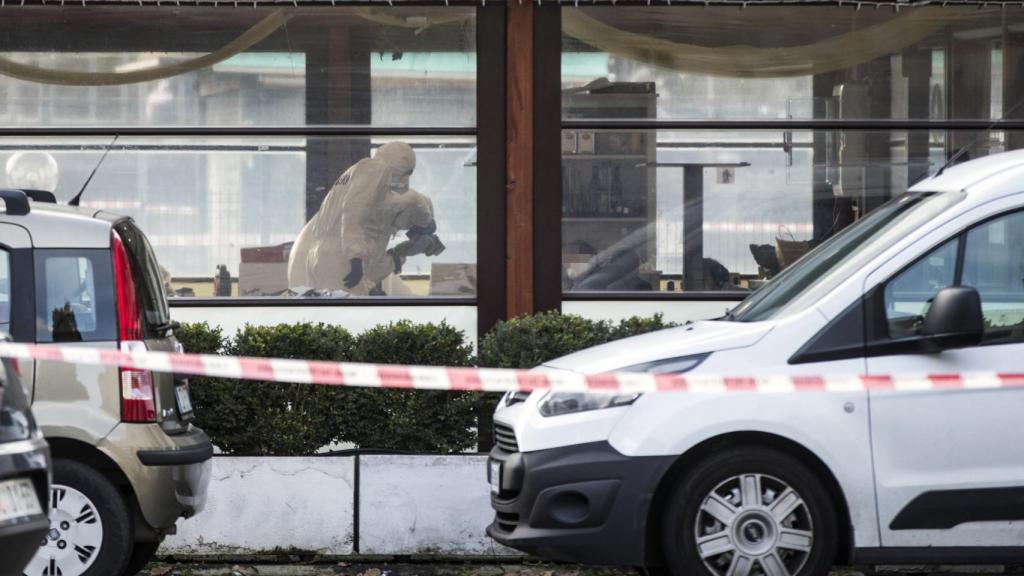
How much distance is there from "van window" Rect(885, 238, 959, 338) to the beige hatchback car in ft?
10.8

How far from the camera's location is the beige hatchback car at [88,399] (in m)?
6.93

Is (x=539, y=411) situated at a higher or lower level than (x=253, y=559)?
higher

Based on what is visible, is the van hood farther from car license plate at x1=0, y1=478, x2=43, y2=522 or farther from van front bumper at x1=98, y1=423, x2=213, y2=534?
car license plate at x1=0, y1=478, x2=43, y2=522

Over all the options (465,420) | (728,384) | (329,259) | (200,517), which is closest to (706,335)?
(728,384)

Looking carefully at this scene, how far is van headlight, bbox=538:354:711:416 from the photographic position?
646 cm

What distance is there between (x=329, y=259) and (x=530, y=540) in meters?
4.91

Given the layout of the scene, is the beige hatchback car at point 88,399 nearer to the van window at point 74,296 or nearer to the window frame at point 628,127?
the van window at point 74,296

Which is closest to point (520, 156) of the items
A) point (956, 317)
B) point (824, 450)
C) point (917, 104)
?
point (917, 104)

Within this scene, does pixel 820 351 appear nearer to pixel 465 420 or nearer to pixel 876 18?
pixel 465 420

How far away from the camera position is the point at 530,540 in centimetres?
647

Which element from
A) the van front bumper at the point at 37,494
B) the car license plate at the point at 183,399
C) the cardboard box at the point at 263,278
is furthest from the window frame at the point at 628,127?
the van front bumper at the point at 37,494

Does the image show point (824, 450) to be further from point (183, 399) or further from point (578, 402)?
point (183, 399)

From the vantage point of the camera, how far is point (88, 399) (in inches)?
274

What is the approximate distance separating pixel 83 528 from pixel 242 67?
4.83m
